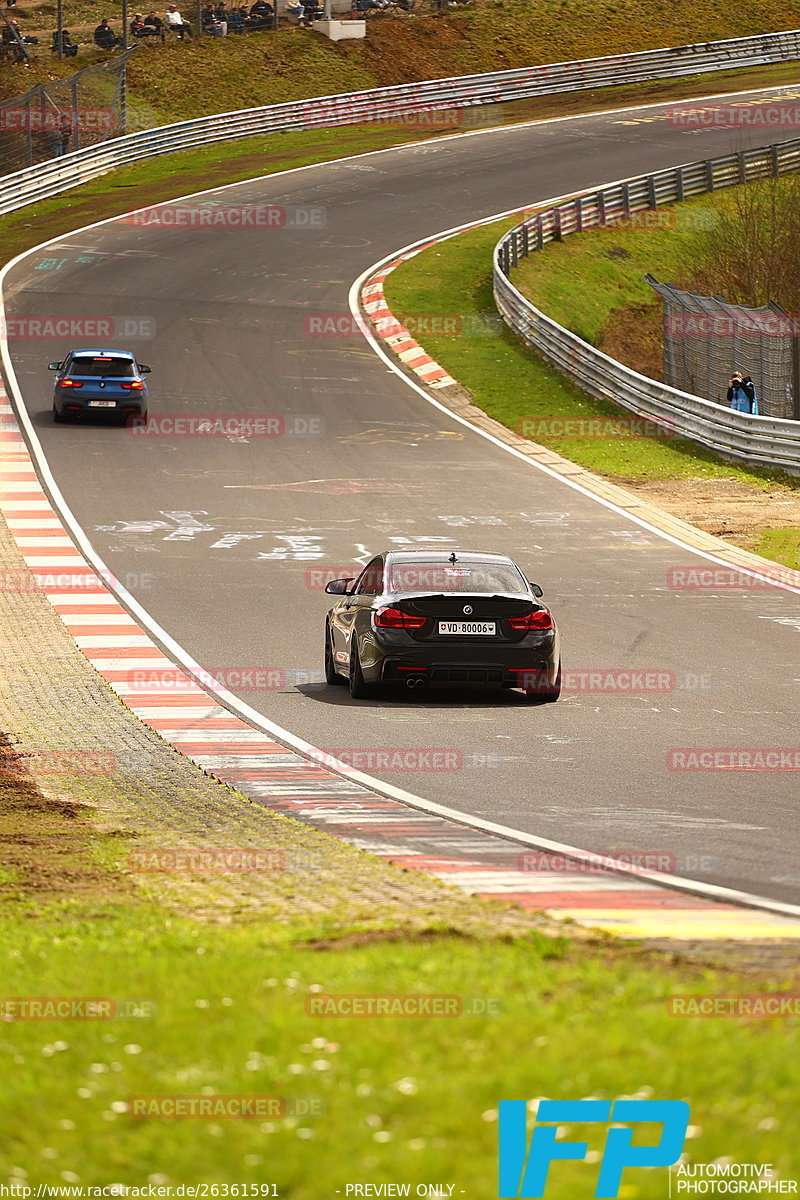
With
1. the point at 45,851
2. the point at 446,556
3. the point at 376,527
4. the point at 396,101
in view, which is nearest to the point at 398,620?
the point at 446,556

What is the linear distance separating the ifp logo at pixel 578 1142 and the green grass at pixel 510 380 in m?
25.7

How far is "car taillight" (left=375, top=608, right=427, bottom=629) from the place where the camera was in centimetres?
1437

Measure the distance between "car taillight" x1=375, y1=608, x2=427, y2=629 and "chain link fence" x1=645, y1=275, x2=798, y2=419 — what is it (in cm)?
1811

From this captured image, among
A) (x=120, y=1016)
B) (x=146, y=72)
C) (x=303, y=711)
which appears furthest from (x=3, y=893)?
(x=146, y=72)

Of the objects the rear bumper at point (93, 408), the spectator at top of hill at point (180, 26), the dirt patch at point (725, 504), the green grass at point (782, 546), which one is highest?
the spectator at top of hill at point (180, 26)

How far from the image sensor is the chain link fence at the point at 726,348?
31141mm

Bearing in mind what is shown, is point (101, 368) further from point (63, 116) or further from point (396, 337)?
point (63, 116)

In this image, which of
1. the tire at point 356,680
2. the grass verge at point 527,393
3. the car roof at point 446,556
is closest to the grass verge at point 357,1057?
the tire at point 356,680

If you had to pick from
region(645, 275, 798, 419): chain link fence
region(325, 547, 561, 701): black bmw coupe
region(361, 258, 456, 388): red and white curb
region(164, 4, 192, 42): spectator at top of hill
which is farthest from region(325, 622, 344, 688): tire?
region(164, 4, 192, 42): spectator at top of hill

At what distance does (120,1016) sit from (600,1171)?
194cm

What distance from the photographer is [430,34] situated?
77125mm

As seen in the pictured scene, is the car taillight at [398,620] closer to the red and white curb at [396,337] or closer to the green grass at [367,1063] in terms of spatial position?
the green grass at [367,1063]

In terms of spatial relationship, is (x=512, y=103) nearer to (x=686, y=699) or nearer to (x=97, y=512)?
(x=97, y=512)

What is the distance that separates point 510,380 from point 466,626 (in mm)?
24929
